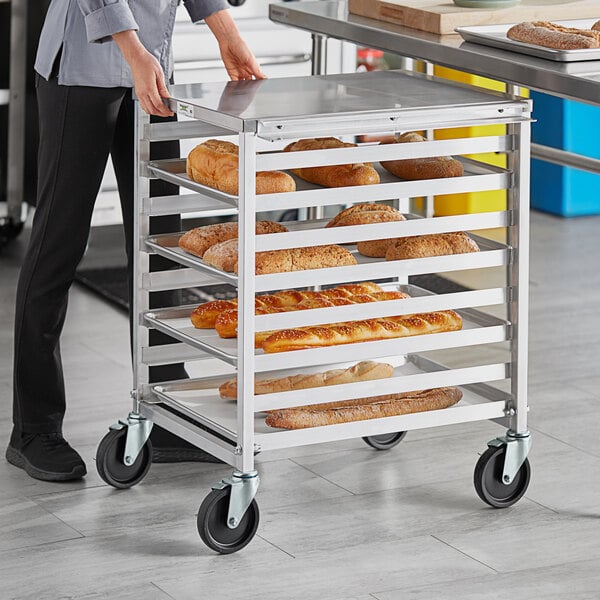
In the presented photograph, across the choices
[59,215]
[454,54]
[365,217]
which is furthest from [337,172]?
[59,215]

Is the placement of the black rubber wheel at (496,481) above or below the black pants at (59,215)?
below

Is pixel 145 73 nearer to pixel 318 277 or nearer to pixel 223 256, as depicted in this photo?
pixel 223 256

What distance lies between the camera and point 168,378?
10.6 ft

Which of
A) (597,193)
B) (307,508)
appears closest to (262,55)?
(597,193)

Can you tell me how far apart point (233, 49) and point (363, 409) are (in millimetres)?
860

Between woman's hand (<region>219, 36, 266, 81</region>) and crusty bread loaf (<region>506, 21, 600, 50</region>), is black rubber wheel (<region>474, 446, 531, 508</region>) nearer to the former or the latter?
crusty bread loaf (<region>506, 21, 600, 50</region>)

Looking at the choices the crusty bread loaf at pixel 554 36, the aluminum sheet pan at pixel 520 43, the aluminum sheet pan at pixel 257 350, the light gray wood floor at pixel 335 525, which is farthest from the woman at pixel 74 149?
the crusty bread loaf at pixel 554 36

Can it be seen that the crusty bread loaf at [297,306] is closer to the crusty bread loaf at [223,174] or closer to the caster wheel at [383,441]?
the crusty bread loaf at [223,174]

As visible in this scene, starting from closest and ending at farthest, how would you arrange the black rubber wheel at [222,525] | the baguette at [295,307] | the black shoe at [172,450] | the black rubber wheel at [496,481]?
1. the black rubber wheel at [222,525]
2. the baguette at [295,307]
3. the black rubber wheel at [496,481]
4. the black shoe at [172,450]

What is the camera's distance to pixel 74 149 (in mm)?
2900

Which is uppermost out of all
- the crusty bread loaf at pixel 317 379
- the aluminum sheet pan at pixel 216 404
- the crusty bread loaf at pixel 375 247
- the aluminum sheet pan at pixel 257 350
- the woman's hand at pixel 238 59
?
the woman's hand at pixel 238 59

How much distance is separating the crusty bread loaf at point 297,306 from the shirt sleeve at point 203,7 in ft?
2.30

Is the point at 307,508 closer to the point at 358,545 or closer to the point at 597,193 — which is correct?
the point at 358,545

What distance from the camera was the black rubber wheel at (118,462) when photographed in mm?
2955
